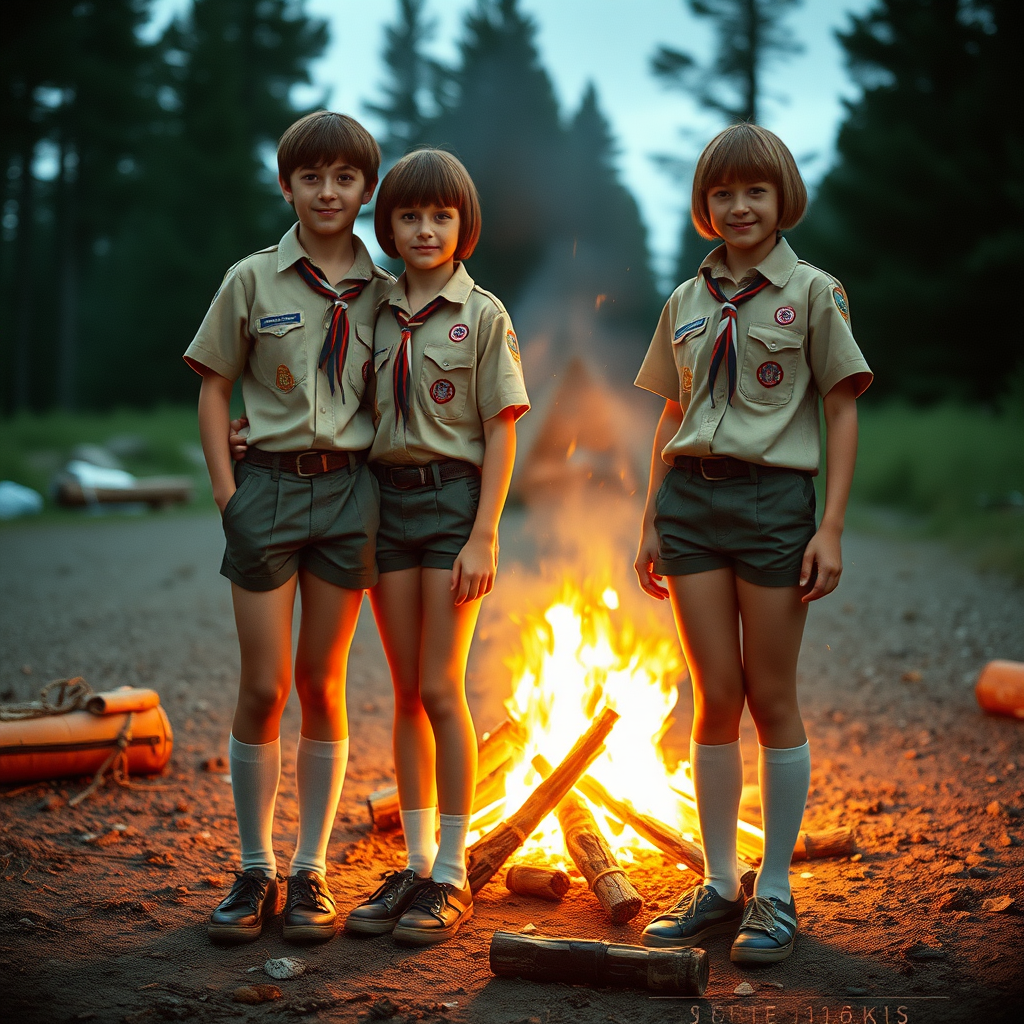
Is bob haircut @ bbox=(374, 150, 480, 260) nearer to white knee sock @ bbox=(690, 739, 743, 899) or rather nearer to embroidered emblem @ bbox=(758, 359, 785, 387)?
embroidered emblem @ bbox=(758, 359, 785, 387)

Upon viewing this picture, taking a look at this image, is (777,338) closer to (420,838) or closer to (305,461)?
(305,461)

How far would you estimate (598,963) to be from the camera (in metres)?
2.53

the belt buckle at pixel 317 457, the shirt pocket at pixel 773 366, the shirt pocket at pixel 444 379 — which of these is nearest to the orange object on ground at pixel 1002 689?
the shirt pocket at pixel 773 366

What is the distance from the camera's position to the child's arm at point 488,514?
2771 mm

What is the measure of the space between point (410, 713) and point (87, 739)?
176cm

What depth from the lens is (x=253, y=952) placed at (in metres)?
2.71

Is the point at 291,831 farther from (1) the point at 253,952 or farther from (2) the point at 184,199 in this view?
(2) the point at 184,199

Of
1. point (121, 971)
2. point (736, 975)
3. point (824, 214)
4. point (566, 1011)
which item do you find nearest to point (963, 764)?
point (736, 975)

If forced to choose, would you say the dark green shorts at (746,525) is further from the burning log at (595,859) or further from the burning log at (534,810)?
the burning log at (595,859)

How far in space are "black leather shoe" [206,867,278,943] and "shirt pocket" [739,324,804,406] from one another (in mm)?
1893

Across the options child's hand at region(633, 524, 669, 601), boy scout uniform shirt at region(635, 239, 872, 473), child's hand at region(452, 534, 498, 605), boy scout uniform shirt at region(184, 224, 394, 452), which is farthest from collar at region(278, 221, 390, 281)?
child's hand at region(633, 524, 669, 601)

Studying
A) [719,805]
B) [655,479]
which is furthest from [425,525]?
[719,805]

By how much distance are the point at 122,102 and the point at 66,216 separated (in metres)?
3.00

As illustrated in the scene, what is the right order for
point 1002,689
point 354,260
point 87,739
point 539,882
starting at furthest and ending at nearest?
point 1002,689 → point 87,739 → point 539,882 → point 354,260
